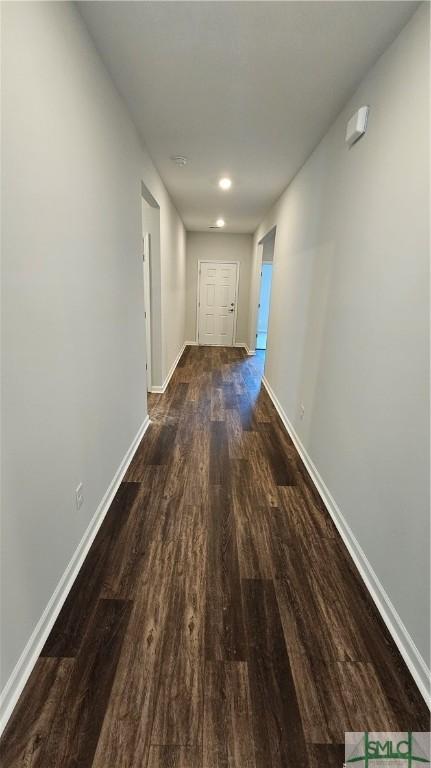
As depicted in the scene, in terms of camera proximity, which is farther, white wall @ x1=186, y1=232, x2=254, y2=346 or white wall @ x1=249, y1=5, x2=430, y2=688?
white wall @ x1=186, y1=232, x2=254, y2=346

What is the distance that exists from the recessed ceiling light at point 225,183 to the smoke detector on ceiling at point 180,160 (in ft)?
1.78

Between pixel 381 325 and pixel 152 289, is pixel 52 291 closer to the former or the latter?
pixel 381 325

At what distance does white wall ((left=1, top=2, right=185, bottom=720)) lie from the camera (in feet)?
3.44

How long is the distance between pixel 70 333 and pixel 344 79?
2093mm

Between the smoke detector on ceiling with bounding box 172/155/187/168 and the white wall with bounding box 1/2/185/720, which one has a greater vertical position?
the smoke detector on ceiling with bounding box 172/155/187/168

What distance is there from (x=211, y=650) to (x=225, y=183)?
4106 millimetres

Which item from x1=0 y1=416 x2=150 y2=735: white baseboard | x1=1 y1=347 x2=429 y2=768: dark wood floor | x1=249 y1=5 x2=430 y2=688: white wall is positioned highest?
x1=249 y1=5 x2=430 y2=688: white wall

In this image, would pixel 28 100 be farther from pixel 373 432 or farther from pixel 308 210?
pixel 308 210

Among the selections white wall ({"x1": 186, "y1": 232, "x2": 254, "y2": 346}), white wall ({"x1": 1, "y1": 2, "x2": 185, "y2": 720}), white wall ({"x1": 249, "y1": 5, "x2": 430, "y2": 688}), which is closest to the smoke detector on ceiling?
white wall ({"x1": 1, "y1": 2, "x2": 185, "y2": 720})

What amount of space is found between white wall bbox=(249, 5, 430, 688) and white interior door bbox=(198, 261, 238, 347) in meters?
4.69

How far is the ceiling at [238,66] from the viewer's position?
1.40 m

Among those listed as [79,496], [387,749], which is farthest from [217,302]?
[387,749]

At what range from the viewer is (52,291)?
4.26 ft

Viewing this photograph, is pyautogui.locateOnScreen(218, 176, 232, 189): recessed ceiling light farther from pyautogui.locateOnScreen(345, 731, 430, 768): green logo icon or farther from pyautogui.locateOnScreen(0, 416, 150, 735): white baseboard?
pyautogui.locateOnScreen(345, 731, 430, 768): green logo icon
